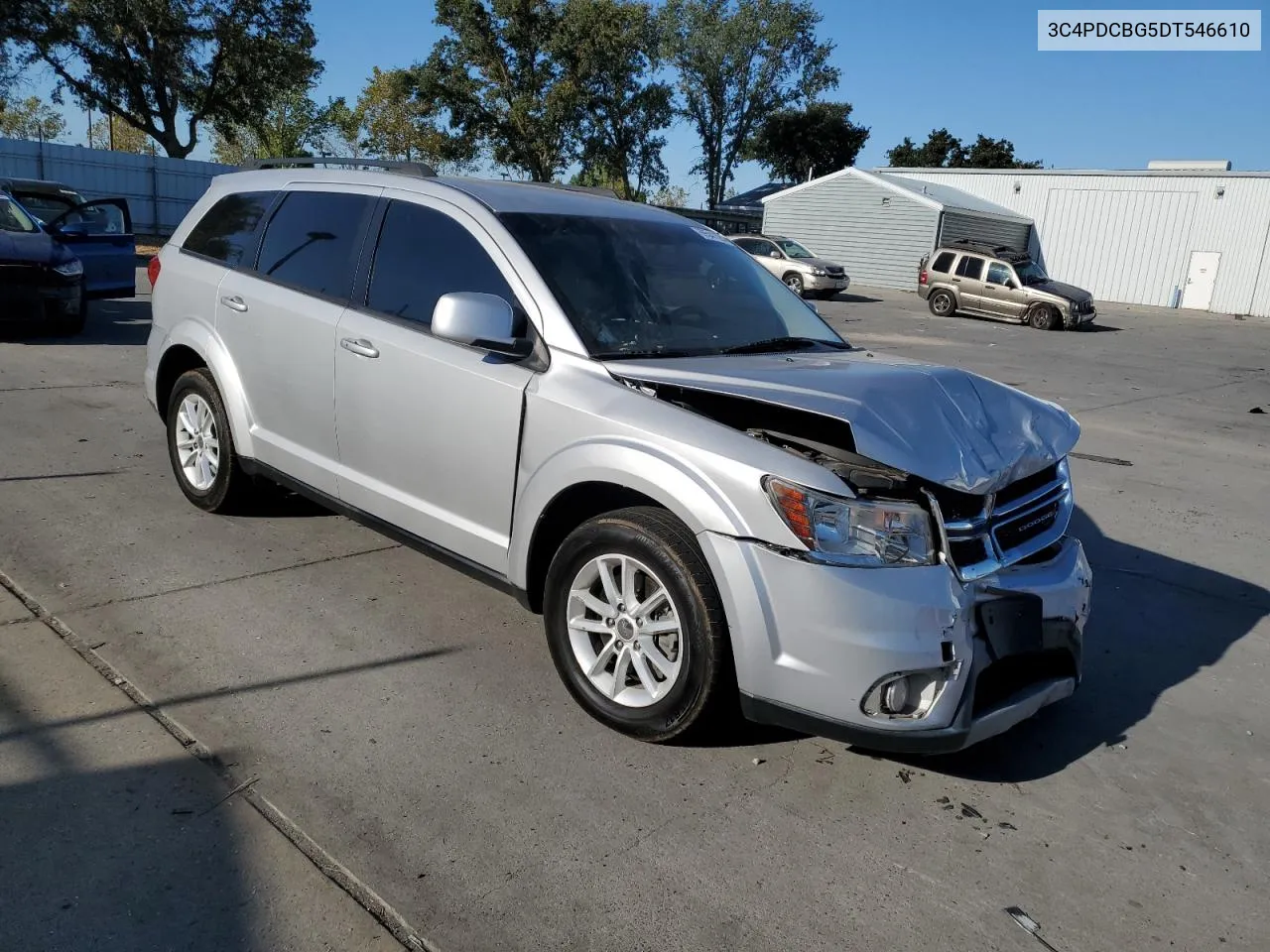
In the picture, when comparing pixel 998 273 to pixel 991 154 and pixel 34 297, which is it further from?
pixel 991 154

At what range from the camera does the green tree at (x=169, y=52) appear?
34.6 meters

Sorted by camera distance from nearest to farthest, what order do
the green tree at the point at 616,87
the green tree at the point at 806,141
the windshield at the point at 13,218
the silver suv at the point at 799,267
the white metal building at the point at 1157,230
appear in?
the windshield at the point at 13,218
the silver suv at the point at 799,267
the white metal building at the point at 1157,230
the green tree at the point at 616,87
the green tree at the point at 806,141

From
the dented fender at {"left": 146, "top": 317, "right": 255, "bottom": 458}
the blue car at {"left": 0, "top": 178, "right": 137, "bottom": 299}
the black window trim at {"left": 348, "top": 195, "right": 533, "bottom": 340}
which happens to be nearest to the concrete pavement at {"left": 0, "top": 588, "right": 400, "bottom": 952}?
the black window trim at {"left": 348, "top": 195, "right": 533, "bottom": 340}

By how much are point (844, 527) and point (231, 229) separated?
3944 mm

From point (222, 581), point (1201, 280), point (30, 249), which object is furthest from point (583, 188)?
point (1201, 280)

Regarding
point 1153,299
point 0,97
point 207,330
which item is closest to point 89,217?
point 207,330

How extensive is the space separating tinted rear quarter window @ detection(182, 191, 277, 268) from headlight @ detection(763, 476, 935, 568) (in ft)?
11.3

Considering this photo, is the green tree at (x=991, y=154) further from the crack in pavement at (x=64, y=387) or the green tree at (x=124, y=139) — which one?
the crack in pavement at (x=64, y=387)

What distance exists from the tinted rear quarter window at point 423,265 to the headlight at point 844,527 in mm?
1513

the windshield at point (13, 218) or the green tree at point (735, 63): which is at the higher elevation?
the green tree at point (735, 63)

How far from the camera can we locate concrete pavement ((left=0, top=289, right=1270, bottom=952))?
2.79 meters

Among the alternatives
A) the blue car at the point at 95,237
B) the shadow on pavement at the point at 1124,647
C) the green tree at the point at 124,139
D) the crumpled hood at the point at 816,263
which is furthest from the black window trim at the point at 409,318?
the green tree at the point at 124,139

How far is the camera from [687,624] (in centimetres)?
330

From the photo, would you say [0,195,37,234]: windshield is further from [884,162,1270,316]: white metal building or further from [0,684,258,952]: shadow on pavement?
[884,162,1270,316]: white metal building
